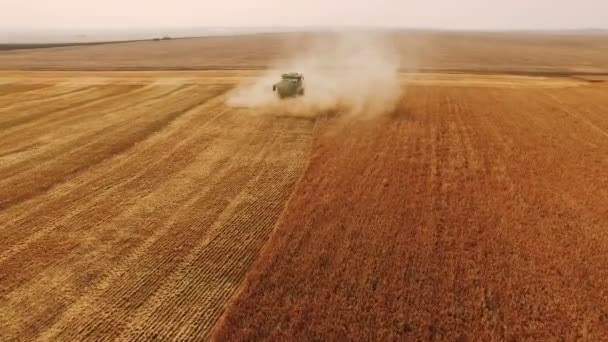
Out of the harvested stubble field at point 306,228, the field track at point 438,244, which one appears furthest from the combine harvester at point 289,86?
the field track at point 438,244

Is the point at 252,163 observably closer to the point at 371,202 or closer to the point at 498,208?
the point at 371,202

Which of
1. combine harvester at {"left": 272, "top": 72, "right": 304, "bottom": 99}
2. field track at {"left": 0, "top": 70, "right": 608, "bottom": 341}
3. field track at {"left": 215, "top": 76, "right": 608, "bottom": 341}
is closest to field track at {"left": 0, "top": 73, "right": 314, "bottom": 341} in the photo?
field track at {"left": 0, "top": 70, "right": 608, "bottom": 341}

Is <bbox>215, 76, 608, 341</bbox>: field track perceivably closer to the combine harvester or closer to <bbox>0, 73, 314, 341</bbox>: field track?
<bbox>0, 73, 314, 341</bbox>: field track

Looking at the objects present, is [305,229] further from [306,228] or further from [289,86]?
[289,86]

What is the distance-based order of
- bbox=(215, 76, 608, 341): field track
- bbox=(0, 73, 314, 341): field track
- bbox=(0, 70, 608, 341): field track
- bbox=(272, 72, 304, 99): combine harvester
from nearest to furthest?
bbox=(215, 76, 608, 341): field track, bbox=(0, 70, 608, 341): field track, bbox=(0, 73, 314, 341): field track, bbox=(272, 72, 304, 99): combine harvester

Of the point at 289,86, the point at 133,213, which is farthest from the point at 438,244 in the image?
the point at 289,86

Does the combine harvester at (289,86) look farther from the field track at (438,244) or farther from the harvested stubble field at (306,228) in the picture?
the field track at (438,244)

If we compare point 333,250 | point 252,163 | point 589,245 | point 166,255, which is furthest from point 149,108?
point 589,245
